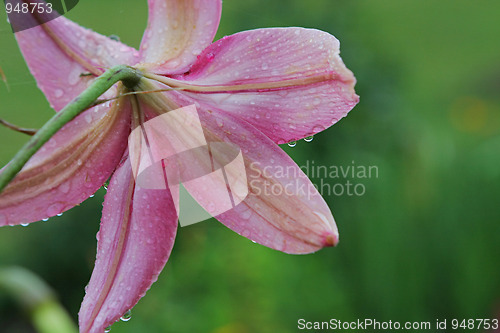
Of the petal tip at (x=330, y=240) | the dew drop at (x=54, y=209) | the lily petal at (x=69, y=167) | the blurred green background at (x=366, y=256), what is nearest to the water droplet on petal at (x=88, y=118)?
the lily petal at (x=69, y=167)

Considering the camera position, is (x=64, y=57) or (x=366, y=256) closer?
(x=64, y=57)

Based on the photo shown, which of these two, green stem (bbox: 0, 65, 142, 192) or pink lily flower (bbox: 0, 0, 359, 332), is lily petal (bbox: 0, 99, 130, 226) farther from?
green stem (bbox: 0, 65, 142, 192)

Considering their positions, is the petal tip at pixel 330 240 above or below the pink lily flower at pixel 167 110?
below

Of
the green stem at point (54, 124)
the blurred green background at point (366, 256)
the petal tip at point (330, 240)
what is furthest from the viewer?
the blurred green background at point (366, 256)

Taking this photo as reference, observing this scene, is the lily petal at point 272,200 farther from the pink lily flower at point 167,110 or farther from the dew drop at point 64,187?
the dew drop at point 64,187

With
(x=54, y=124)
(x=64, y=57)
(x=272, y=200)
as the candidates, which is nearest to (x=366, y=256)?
(x=272, y=200)

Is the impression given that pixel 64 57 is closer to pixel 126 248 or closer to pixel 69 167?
pixel 69 167

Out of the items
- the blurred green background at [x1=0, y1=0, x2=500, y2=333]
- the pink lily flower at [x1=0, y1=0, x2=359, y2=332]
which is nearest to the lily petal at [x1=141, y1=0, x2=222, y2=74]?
the pink lily flower at [x1=0, y1=0, x2=359, y2=332]
